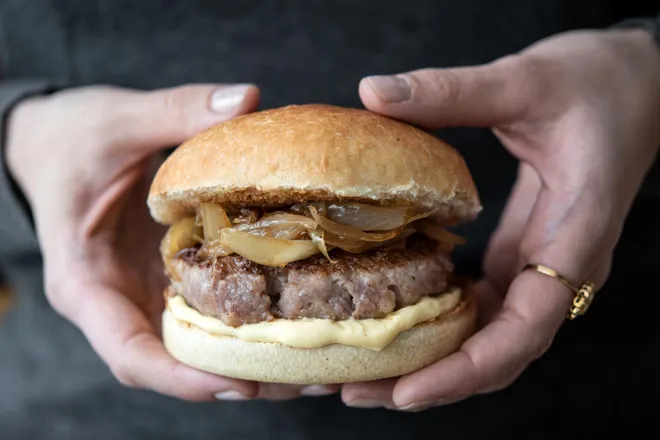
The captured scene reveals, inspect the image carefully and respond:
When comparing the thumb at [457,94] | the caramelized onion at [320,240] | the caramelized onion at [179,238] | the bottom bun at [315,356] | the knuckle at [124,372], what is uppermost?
the thumb at [457,94]

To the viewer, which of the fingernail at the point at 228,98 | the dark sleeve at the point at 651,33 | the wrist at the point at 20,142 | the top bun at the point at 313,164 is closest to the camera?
the top bun at the point at 313,164

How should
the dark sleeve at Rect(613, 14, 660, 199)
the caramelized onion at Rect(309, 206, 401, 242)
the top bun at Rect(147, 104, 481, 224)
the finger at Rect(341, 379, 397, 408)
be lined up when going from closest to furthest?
the top bun at Rect(147, 104, 481, 224) < the caramelized onion at Rect(309, 206, 401, 242) < the finger at Rect(341, 379, 397, 408) < the dark sleeve at Rect(613, 14, 660, 199)

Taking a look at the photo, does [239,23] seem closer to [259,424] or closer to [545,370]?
[259,424]

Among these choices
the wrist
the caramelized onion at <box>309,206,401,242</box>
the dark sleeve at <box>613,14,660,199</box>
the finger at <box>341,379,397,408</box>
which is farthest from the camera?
the wrist

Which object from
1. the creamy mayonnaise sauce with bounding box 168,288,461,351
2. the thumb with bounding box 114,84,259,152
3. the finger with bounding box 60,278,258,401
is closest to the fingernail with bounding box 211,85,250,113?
the thumb with bounding box 114,84,259,152

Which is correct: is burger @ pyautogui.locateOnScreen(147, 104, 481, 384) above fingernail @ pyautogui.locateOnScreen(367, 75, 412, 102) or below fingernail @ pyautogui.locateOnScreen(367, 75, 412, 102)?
below

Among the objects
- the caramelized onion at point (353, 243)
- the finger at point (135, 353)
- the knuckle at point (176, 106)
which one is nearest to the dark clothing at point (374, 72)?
the knuckle at point (176, 106)

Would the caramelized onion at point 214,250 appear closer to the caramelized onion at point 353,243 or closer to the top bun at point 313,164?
the top bun at point 313,164

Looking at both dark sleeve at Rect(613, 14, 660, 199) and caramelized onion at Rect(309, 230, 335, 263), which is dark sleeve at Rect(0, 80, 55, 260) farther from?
dark sleeve at Rect(613, 14, 660, 199)
